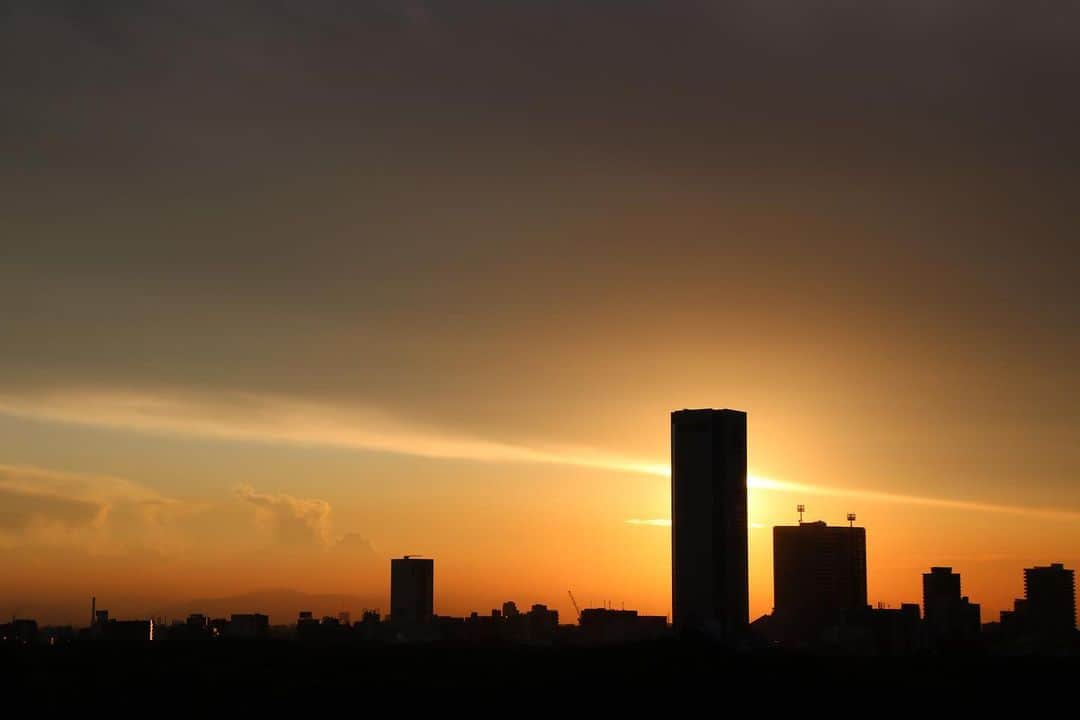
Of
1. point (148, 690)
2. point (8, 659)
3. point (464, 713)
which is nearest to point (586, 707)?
point (464, 713)

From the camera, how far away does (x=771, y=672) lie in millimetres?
134000

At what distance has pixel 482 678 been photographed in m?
132

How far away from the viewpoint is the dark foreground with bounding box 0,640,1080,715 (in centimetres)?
12131

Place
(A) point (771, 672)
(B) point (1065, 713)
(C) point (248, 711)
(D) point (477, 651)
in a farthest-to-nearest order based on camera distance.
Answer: (D) point (477, 651) < (A) point (771, 672) < (B) point (1065, 713) < (C) point (248, 711)

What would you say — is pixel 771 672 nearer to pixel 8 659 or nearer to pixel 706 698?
pixel 706 698

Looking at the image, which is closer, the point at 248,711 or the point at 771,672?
the point at 248,711

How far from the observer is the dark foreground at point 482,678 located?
398ft

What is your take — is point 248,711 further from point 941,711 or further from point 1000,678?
point 1000,678

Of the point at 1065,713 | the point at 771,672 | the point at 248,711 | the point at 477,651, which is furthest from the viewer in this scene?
the point at 477,651

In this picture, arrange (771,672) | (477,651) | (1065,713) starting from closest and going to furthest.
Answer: (1065,713) → (771,672) → (477,651)

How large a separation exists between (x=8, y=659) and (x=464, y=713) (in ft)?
163

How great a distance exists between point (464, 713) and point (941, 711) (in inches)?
1793

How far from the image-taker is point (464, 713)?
388 ft

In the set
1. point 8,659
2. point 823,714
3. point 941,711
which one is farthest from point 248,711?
point 941,711
